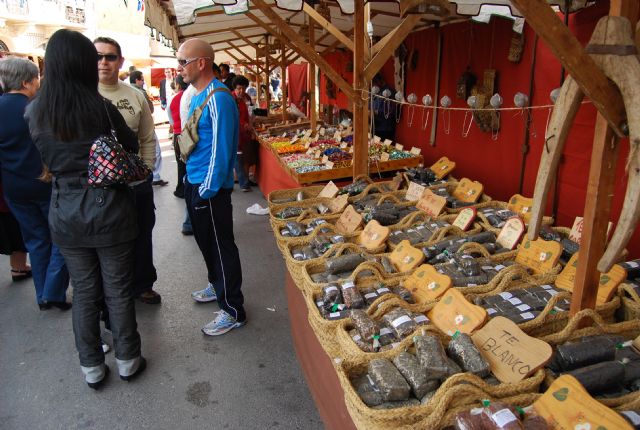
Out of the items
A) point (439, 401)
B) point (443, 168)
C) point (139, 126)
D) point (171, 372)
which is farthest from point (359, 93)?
point (439, 401)

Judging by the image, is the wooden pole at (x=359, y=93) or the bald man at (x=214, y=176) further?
the wooden pole at (x=359, y=93)

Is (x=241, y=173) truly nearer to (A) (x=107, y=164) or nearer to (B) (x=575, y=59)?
(A) (x=107, y=164)

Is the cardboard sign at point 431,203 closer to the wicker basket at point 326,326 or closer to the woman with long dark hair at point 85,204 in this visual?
the wicker basket at point 326,326

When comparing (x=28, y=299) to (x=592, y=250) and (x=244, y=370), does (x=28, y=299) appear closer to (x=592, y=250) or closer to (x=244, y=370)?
(x=244, y=370)

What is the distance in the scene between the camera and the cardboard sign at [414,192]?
134 inches

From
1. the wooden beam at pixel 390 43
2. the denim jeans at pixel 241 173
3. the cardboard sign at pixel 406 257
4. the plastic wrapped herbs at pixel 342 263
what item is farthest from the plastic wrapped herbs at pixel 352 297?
the denim jeans at pixel 241 173

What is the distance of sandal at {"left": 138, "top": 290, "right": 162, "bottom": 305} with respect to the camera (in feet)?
11.6

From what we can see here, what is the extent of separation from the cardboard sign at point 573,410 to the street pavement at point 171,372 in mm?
1286

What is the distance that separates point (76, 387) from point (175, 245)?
2317mm

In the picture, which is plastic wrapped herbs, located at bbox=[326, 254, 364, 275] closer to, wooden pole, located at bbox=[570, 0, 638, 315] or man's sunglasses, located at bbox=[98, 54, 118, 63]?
wooden pole, located at bbox=[570, 0, 638, 315]

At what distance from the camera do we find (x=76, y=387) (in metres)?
2.58

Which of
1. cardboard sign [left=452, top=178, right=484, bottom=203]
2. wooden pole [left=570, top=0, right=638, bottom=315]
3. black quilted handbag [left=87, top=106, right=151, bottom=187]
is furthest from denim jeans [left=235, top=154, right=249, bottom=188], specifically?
wooden pole [left=570, top=0, right=638, bottom=315]

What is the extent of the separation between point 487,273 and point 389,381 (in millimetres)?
1079

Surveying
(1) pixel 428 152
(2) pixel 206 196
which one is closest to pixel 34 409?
(2) pixel 206 196
